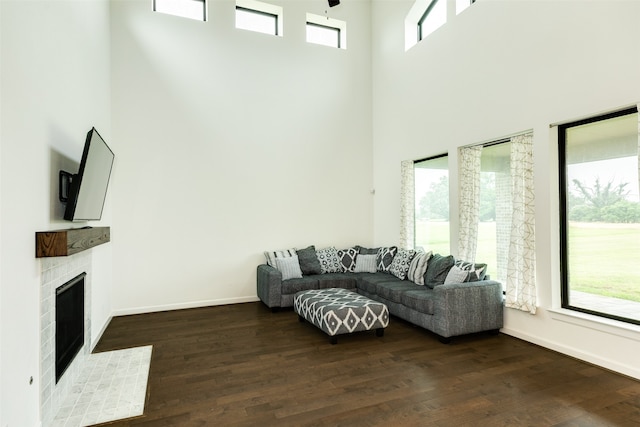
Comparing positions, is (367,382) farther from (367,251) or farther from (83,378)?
(367,251)

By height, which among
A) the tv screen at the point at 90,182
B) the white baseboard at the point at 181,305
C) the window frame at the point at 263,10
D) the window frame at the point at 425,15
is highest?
the window frame at the point at 263,10

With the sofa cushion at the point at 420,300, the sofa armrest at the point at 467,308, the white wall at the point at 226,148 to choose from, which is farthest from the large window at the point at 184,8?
the sofa armrest at the point at 467,308

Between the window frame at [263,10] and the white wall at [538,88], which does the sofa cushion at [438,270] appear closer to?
the white wall at [538,88]

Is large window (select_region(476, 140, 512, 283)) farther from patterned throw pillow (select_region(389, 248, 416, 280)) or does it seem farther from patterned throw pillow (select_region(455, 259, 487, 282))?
patterned throw pillow (select_region(389, 248, 416, 280))

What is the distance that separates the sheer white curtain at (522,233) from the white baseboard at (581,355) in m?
0.31

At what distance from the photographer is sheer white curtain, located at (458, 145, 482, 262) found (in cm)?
476

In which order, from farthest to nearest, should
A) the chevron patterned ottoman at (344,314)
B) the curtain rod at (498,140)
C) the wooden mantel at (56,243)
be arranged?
1. the curtain rod at (498,140)
2. the chevron patterned ottoman at (344,314)
3. the wooden mantel at (56,243)

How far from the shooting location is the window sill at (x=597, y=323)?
308 cm

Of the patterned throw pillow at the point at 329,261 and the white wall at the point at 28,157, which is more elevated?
the white wall at the point at 28,157

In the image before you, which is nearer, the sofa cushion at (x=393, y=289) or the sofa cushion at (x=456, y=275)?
the sofa cushion at (x=456, y=275)

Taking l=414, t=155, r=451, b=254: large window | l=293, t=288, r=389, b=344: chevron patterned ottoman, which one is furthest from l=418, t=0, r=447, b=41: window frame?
l=293, t=288, r=389, b=344: chevron patterned ottoman

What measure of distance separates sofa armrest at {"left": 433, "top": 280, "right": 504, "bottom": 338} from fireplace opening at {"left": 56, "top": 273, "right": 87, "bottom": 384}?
11.5ft

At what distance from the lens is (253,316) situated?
5137mm

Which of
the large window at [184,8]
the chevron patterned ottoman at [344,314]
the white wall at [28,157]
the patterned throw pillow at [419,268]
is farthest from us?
the large window at [184,8]
